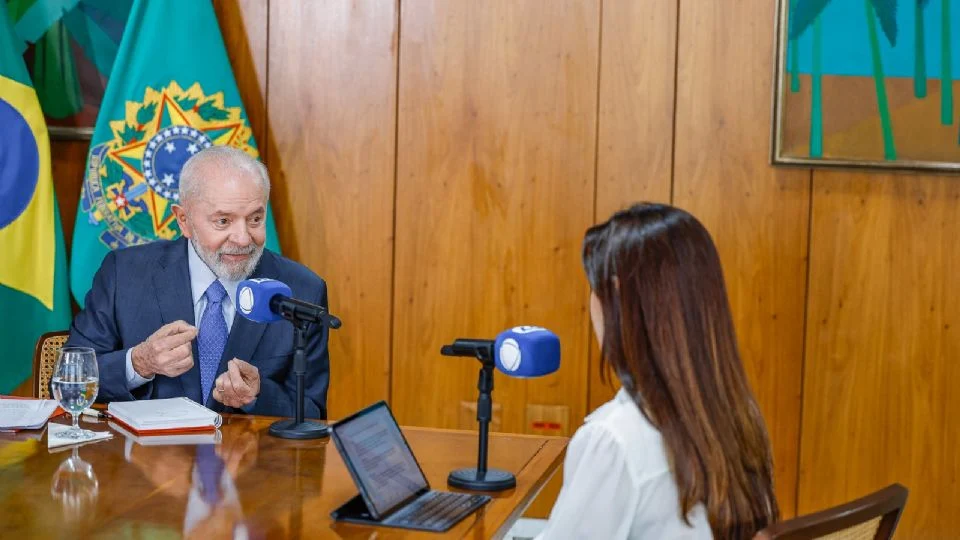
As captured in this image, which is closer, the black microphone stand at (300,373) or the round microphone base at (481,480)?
the round microphone base at (481,480)

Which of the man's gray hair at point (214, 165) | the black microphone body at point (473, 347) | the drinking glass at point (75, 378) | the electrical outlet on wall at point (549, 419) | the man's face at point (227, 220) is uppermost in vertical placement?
the man's gray hair at point (214, 165)

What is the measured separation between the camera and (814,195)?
13.0 feet

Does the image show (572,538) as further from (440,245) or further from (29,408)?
(440,245)

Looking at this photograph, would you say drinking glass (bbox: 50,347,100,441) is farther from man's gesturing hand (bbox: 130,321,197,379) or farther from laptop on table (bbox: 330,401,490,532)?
laptop on table (bbox: 330,401,490,532)

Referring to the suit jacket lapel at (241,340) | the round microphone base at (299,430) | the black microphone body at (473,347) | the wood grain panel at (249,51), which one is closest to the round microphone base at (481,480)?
the black microphone body at (473,347)

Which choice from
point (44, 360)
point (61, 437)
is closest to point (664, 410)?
point (61, 437)

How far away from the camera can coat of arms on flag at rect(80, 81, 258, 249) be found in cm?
409

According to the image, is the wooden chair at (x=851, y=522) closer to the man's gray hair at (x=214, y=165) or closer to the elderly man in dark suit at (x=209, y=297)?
the elderly man in dark suit at (x=209, y=297)

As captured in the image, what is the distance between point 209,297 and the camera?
3.14 metres

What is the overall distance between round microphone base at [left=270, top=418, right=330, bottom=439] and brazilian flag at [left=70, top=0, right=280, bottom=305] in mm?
1576

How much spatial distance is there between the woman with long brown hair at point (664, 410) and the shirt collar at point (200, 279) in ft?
5.27

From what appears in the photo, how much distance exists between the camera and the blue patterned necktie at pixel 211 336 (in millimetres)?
3082

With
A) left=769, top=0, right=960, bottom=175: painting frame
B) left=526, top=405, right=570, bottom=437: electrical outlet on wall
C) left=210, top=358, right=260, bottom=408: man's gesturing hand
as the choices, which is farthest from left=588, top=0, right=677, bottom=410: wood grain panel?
left=210, top=358, right=260, bottom=408: man's gesturing hand


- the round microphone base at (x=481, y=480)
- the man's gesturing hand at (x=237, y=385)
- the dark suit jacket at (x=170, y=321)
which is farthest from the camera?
the dark suit jacket at (x=170, y=321)
